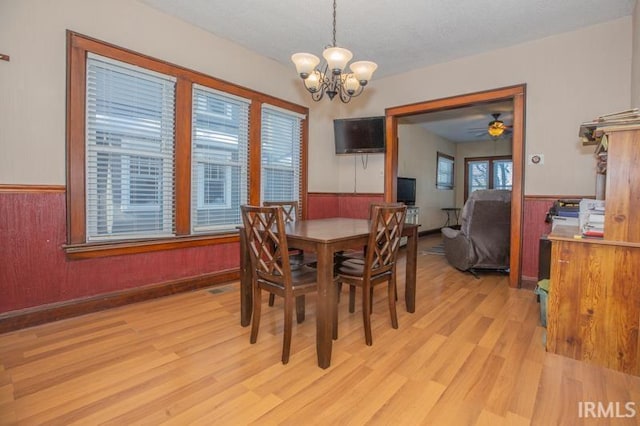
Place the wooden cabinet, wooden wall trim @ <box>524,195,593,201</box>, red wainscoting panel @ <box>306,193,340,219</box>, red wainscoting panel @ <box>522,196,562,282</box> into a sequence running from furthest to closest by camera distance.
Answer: red wainscoting panel @ <box>306,193,340,219</box> < red wainscoting panel @ <box>522,196,562,282</box> < wooden wall trim @ <box>524,195,593,201</box> < the wooden cabinet

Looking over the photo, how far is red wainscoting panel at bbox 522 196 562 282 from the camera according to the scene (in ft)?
11.4

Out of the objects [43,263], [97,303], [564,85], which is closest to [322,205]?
[97,303]

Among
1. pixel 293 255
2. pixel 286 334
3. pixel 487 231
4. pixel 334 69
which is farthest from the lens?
pixel 487 231

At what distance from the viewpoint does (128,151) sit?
282 cm

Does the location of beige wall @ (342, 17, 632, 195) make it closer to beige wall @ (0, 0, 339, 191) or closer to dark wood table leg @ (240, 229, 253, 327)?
dark wood table leg @ (240, 229, 253, 327)

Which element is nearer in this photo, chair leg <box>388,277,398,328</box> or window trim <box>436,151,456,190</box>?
chair leg <box>388,277,398,328</box>

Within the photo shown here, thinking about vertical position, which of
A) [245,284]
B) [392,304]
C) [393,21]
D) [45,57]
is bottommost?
[392,304]

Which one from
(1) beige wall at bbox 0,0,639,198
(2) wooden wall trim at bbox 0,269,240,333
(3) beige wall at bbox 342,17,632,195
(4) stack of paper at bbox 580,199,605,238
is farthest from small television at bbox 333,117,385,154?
(4) stack of paper at bbox 580,199,605,238

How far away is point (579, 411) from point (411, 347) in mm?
874

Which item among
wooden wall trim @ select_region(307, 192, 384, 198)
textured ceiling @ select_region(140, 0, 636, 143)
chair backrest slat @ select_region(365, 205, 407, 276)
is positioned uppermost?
A: textured ceiling @ select_region(140, 0, 636, 143)

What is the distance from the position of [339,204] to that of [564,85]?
3136 mm

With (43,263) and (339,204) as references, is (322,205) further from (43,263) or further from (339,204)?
(43,263)

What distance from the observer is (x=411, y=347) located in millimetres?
2127

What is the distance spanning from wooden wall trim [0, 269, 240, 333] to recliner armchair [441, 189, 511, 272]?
3.06 metres
